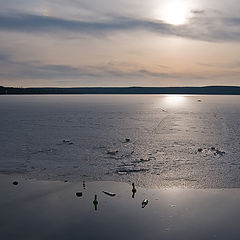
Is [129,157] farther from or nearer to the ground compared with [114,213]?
farther from the ground

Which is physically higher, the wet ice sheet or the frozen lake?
the frozen lake

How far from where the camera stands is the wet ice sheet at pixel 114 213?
7012 millimetres

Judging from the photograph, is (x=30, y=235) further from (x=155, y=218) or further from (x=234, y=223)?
(x=234, y=223)

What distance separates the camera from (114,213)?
821cm

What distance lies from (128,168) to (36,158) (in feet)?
13.7

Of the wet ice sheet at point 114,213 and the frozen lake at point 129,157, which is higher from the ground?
the frozen lake at point 129,157

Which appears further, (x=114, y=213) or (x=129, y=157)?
(x=129, y=157)

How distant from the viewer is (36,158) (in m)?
13.9

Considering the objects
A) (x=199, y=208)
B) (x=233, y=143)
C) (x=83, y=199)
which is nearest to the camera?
(x=199, y=208)

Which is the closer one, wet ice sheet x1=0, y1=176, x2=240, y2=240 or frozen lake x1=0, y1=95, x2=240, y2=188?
wet ice sheet x1=0, y1=176, x2=240, y2=240

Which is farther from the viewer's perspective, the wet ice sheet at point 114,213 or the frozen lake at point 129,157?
the frozen lake at point 129,157

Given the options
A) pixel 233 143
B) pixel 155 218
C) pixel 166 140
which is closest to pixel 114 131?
pixel 166 140

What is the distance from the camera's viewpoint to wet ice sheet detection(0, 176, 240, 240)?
7012 millimetres

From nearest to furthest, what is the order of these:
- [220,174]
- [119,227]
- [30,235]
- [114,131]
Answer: [30,235], [119,227], [220,174], [114,131]
